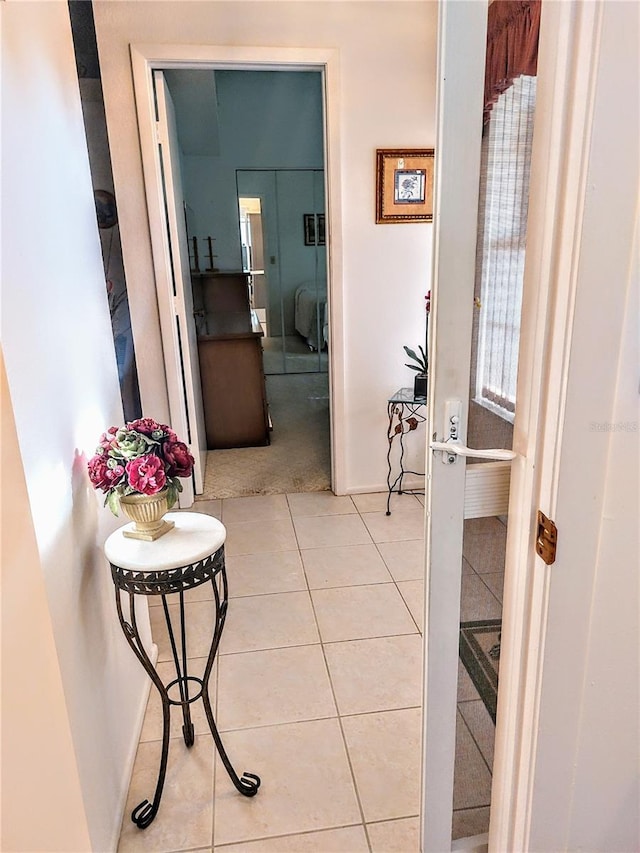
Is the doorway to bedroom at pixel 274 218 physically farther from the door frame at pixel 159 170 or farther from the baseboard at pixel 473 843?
the baseboard at pixel 473 843

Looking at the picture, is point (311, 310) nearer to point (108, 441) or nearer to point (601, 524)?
point (108, 441)

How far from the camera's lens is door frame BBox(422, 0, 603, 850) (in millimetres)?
682

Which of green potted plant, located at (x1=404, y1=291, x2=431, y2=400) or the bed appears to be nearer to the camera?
green potted plant, located at (x1=404, y1=291, x2=431, y2=400)

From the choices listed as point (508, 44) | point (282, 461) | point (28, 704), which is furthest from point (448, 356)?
point (282, 461)

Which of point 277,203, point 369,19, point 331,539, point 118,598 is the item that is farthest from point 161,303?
point 277,203

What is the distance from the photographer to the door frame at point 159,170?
103 inches

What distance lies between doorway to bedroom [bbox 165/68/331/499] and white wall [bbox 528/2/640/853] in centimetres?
348

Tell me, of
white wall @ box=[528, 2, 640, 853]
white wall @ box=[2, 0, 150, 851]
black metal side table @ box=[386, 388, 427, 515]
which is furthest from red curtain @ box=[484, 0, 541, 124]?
black metal side table @ box=[386, 388, 427, 515]

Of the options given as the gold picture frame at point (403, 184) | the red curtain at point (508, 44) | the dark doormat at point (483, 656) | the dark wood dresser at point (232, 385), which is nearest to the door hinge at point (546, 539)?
the dark doormat at point (483, 656)

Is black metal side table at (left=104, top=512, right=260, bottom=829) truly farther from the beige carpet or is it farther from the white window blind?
the beige carpet

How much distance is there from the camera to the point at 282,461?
396 cm

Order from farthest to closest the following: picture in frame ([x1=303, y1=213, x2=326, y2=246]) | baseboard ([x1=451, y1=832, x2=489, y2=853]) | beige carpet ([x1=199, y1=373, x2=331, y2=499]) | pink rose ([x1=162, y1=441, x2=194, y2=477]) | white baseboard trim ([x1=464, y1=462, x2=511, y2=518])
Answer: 1. picture in frame ([x1=303, y1=213, x2=326, y2=246])
2. beige carpet ([x1=199, y1=373, x2=331, y2=499])
3. pink rose ([x1=162, y1=441, x2=194, y2=477])
4. baseboard ([x1=451, y1=832, x2=489, y2=853])
5. white baseboard trim ([x1=464, y1=462, x2=511, y2=518])

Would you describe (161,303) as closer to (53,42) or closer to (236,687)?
(53,42)

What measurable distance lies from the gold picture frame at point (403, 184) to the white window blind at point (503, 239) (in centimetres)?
227
